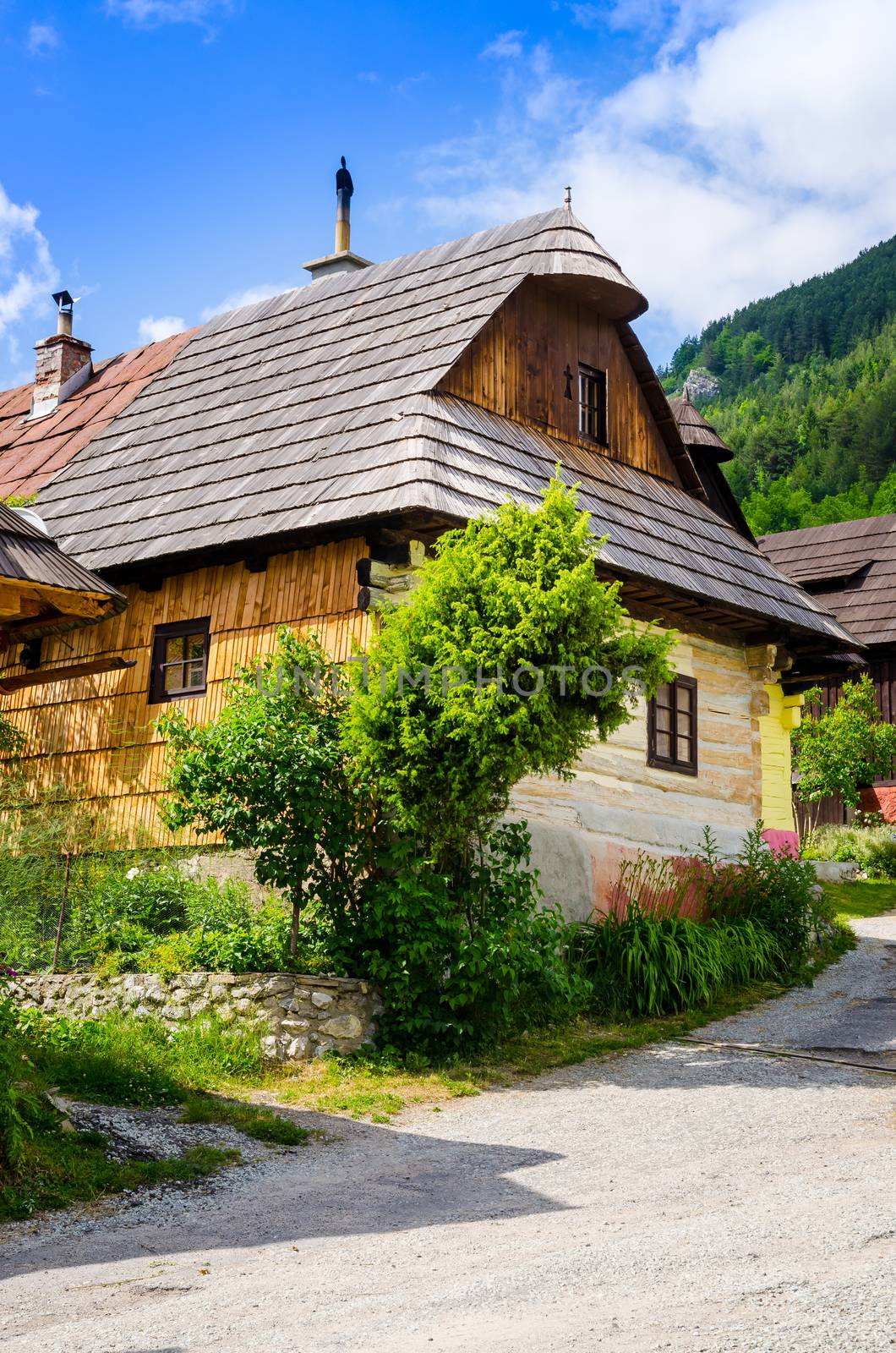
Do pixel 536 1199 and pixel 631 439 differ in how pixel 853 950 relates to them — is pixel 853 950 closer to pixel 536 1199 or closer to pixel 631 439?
pixel 631 439

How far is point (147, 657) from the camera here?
13398 mm

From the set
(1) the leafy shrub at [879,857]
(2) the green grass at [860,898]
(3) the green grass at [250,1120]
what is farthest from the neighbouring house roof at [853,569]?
(3) the green grass at [250,1120]

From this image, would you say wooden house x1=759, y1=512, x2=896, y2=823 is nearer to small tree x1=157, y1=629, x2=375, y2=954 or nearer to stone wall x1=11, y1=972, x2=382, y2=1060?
small tree x1=157, y1=629, x2=375, y2=954

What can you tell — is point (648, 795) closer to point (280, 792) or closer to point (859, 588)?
point (280, 792)

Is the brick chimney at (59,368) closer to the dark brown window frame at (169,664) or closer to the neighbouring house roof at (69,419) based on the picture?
the neighbouring house roof at (69,419)

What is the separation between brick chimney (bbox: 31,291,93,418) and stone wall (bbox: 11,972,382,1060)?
34.0 feet

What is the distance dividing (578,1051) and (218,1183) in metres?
3.82

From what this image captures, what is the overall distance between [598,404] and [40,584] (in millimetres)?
8280

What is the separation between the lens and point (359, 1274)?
224 inches

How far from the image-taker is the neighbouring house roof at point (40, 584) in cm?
853

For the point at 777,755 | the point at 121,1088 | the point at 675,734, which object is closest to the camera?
the point at 121,1088

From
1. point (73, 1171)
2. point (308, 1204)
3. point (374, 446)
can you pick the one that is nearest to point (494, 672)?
point (374, 446)

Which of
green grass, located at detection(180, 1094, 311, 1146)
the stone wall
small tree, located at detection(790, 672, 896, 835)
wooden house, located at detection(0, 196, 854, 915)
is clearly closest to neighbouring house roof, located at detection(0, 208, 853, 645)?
wooden house, located at detection(0, 196, 854, 915)

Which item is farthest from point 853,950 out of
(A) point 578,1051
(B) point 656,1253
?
(B) point 656,1253
